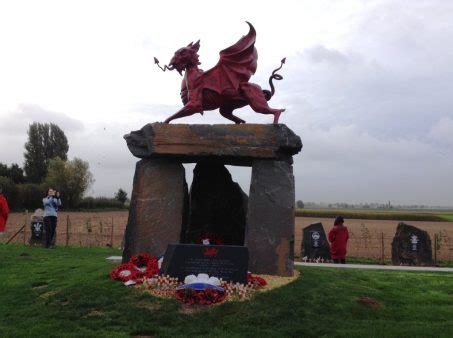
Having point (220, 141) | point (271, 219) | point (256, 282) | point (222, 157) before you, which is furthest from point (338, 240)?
point (256, 282)

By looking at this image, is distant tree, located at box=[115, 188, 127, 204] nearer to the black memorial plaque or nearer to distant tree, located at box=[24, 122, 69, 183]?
distant tree, located at box=[24, 122, 69, 183]

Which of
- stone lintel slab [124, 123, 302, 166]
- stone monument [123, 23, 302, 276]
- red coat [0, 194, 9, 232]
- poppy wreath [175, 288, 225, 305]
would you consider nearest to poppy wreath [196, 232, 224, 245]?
stone monument [123, 23, 302, 276]

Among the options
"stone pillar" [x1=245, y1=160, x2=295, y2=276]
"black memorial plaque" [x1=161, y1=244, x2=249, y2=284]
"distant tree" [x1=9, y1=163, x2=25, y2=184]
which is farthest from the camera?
"distant tree" [x1=9, y1=163, x2=25, y2=184]

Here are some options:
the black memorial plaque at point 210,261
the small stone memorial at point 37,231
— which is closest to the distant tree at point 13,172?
the small stone memorial at point 37,231

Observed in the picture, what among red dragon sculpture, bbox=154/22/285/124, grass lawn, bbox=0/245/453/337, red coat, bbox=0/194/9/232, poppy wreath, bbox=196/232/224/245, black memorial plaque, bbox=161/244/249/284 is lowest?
grass lawn, bbox=0/245/453/337

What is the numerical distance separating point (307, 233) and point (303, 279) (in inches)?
267

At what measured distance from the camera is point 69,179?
46.6 metres

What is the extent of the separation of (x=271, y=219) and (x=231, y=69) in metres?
3.06

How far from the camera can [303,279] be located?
8.57m

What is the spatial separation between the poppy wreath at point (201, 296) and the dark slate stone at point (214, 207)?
3527mm

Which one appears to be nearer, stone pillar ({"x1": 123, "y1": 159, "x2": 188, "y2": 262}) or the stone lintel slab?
the stone lintel slab

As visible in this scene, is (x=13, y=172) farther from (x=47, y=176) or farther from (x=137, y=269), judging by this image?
(x=137, y=269)

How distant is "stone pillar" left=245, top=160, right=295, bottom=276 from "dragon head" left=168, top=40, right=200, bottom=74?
245cm

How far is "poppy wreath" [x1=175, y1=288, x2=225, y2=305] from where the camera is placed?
7078 mm
